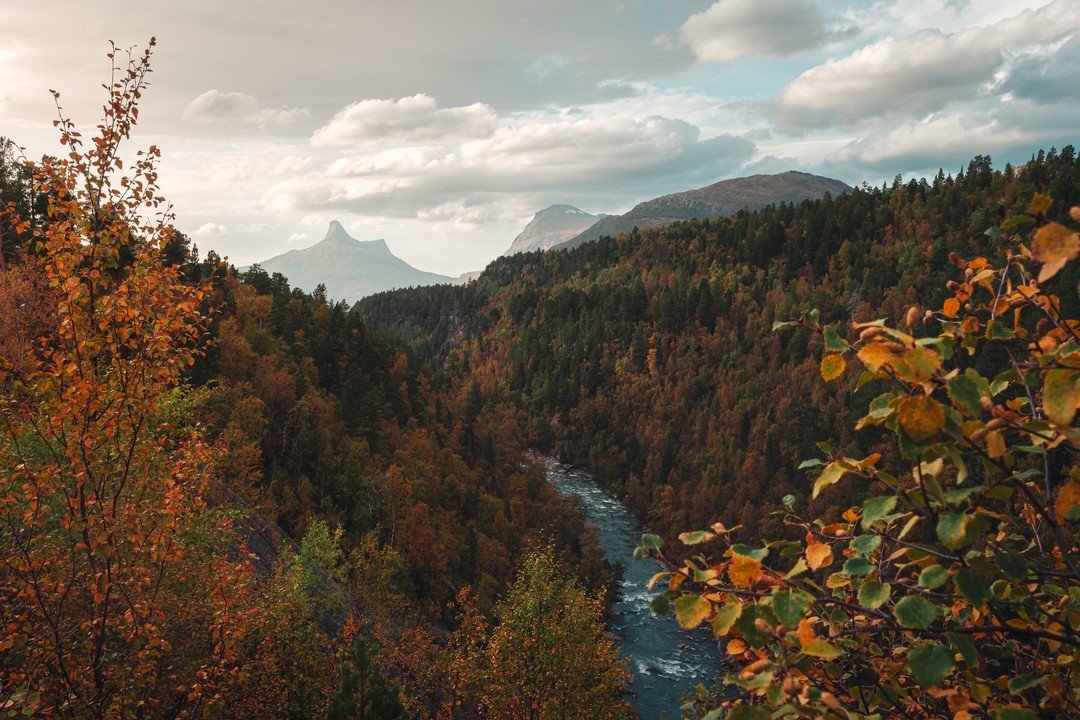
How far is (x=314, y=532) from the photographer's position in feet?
110

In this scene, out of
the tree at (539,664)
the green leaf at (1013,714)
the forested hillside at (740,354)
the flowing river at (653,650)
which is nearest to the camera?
the green leaf at (1013,714)

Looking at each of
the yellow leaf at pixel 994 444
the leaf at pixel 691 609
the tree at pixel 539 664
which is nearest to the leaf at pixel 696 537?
the leaf at pixel 691 609

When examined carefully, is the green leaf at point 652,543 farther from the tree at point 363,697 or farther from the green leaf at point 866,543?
the tree at point 363,697

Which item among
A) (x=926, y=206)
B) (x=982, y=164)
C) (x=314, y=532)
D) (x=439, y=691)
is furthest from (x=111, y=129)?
(x=982, y=164)

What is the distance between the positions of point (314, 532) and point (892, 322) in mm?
150851

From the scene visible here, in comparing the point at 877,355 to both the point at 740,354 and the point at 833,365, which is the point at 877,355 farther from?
the point at 740,354

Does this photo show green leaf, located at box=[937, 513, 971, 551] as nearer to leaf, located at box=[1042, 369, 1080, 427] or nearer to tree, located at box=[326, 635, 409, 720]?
leaf, located at box=[1042, 369, 1080, 427]

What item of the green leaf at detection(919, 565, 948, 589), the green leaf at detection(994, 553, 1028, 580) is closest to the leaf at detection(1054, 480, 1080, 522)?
the green leaf at detection(994, 553, 1028, 580)

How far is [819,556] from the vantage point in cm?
343

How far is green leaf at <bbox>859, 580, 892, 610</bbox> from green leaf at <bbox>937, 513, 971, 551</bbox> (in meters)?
0.35

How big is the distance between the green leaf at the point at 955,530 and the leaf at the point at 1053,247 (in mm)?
1099

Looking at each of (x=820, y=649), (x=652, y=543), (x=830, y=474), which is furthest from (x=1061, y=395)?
(x=652, y=543)

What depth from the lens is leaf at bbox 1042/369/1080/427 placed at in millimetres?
2548

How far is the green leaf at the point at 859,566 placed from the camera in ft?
9.35
